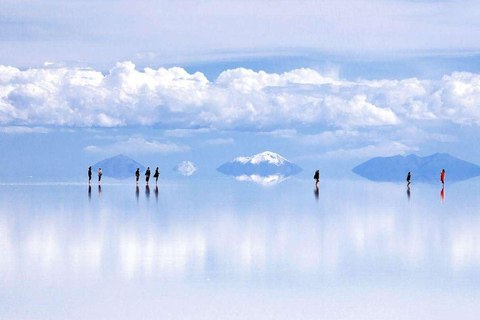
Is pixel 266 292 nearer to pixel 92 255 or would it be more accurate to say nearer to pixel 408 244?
pixel 92 255

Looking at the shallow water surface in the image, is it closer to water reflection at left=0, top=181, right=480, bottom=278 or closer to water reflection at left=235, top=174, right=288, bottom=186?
water reflection at left=0, top=181, right=480, bottom=278

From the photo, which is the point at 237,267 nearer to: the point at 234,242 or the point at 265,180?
the point at 234,242

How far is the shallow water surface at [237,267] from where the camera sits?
14.7 m

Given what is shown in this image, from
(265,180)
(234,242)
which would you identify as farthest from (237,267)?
(265,180)

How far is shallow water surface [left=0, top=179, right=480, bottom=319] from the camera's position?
14688 mm

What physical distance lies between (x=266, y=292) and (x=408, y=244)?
927cm

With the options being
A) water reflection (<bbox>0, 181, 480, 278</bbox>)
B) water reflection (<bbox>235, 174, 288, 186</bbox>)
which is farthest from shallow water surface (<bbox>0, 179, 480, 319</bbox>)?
water reflection (<bbox>235, 174, 288, 186</bbox>)

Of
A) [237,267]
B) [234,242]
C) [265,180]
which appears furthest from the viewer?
[265,180]

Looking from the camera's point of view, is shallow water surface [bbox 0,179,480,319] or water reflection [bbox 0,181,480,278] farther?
water reflection [bbox 0,181,480,278]

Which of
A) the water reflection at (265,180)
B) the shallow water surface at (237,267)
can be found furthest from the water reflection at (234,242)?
the water reflection at (265,180)

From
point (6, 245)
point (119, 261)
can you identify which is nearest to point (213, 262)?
point (119, 261)

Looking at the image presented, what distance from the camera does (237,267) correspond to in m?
19.2

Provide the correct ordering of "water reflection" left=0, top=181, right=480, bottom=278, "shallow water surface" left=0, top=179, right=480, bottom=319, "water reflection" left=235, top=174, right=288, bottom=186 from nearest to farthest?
"shallow water surface" left=0, top=179, right=480, bottom=319 < "water reflection" left=0, top=181, right=480, bottom=278 < "water reflection" left=235, top=174, right=288, bottom=186

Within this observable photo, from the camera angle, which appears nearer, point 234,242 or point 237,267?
point 237,267
